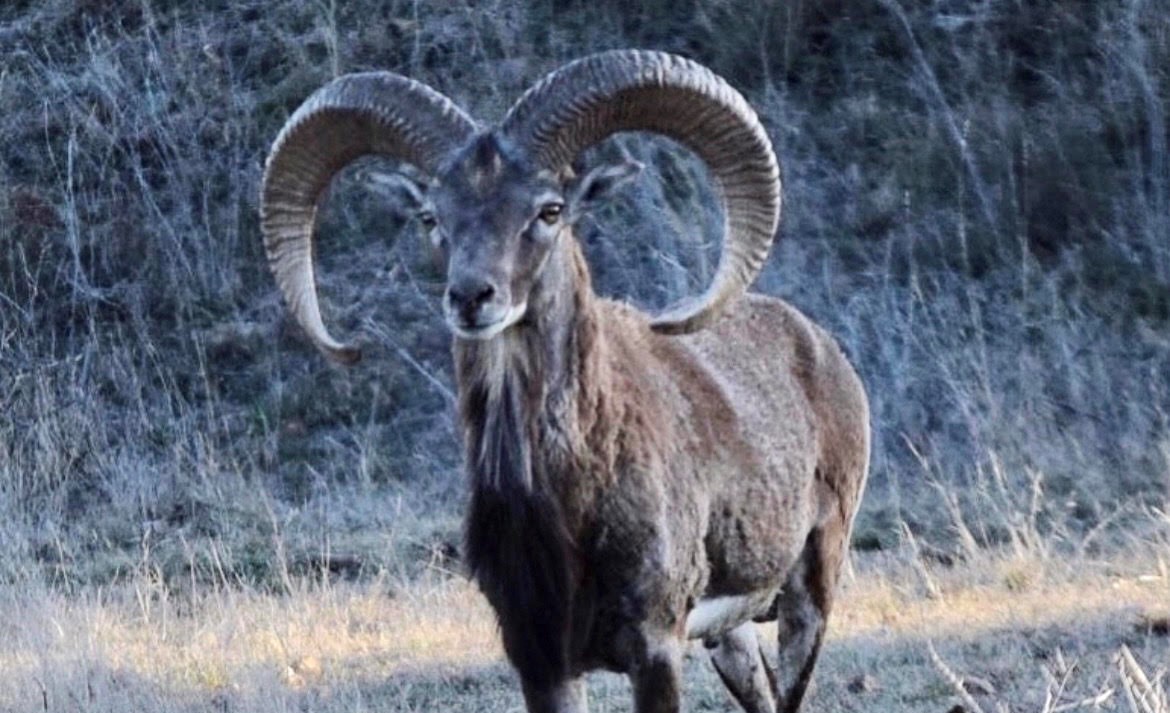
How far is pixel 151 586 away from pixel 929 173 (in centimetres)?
1009

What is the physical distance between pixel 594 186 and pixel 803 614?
2.17 metres

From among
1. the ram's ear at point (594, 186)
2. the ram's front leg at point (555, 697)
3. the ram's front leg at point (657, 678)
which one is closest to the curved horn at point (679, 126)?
the ram's ear at point (594, 186)

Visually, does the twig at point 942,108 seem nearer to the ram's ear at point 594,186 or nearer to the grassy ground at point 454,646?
the grassy ground at point 454,646

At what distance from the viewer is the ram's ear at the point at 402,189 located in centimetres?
826

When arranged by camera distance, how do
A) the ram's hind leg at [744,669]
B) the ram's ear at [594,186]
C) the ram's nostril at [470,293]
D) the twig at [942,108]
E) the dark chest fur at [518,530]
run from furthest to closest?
the twig at [942,108] < the ram's hind leg at [744,669] < the ram's ear at [594,186] < the dark chest fur at [518,530] < the ram's nostril at [470,293]

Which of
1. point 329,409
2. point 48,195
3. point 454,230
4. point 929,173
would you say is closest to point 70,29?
point 48,195

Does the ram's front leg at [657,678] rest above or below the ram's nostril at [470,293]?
below

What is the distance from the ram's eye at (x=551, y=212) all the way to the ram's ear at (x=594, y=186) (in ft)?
0.25

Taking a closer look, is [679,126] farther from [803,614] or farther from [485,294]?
[803,614]

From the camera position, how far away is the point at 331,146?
879cm

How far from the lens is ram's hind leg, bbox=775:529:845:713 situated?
9.51 meters

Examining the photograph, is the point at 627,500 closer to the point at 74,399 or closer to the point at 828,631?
the point at 828,631

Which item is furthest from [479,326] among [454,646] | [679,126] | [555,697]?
[454,646]

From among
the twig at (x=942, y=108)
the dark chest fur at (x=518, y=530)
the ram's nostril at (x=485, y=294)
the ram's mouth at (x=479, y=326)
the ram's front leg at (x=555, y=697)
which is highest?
the ram's nostril at (x=485, y=294)
